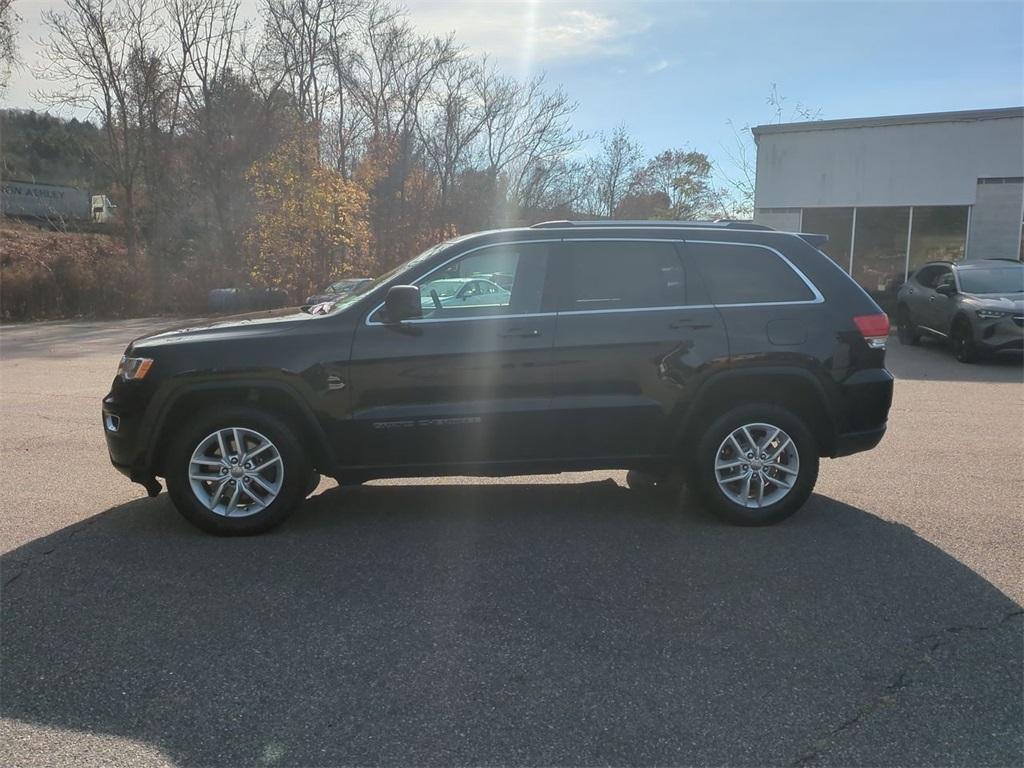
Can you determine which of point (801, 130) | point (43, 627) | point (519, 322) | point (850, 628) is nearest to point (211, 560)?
point (43, 627)

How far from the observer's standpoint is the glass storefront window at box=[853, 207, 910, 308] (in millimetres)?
21016

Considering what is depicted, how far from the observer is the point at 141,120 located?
1259 inches

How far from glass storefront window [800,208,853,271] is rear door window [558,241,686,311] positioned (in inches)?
717

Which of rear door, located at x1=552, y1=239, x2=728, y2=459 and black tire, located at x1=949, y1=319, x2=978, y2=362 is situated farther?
black tire, located at x1=949, y1=319, x2=978, y2=362

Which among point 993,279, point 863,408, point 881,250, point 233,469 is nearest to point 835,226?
point 881,250

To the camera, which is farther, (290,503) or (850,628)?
(290,503)

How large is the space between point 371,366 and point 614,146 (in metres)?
46.2

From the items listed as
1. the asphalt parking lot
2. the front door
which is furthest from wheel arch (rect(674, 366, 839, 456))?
the front door

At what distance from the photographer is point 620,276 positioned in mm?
5020

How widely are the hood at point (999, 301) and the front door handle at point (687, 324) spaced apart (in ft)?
33.8

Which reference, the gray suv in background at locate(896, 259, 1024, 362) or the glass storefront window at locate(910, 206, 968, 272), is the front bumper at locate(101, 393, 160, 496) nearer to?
the gray suv in background at locate(896, 259, 1024, 362)

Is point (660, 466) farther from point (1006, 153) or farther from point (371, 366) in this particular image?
point (1006, 153)

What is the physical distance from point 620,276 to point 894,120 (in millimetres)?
18905

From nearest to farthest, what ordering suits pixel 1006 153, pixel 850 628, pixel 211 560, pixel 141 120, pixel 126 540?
pixel 850 628
pixel 211 560
pixel 126 540
pixel 1006 153
pixel 141 120
